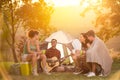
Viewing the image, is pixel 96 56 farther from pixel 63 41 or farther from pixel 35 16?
pixel 35 16

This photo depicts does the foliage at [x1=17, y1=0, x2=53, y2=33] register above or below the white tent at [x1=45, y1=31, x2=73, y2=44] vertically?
above

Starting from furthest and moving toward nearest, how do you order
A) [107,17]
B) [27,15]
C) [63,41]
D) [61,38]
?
[27,15]
[107,17]
[61,38]
[63,41]

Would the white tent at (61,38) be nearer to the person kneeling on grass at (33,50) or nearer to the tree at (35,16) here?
the person kneeling on grass at (33,50)

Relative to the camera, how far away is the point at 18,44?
1777 cm

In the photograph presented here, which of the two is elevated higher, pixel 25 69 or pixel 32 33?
pixel 32 33

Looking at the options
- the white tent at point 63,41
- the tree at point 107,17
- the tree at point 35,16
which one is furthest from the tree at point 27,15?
the white tent at point 63,41

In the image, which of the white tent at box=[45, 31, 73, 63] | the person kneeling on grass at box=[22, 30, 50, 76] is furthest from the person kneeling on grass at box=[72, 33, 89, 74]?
the white tent at box=[45, 31, 73, 63]

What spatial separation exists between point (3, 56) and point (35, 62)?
232 inches

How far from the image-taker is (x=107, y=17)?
17859mm

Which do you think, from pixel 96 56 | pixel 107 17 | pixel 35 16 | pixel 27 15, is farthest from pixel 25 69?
pixel 35 16

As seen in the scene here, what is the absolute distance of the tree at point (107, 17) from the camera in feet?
56.8

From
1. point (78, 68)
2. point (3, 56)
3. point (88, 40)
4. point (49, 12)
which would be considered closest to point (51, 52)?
point (78, 68)

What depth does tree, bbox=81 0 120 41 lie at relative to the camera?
17312 mm

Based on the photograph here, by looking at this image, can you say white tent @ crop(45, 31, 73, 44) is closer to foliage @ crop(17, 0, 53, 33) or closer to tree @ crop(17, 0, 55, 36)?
tree @ crop(17, 0, 55, 36)
